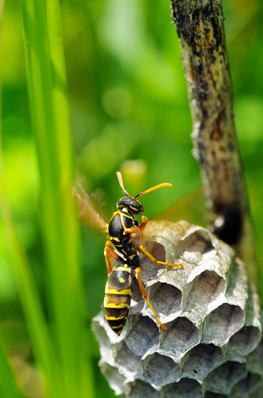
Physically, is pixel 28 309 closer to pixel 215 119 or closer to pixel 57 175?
pixel 57 175

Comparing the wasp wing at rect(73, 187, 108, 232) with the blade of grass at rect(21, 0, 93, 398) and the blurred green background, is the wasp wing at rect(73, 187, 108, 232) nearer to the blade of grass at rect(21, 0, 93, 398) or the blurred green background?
the blade of grass at rect(21, 0, 93, 398)

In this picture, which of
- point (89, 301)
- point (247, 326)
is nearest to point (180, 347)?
point (247, 326)

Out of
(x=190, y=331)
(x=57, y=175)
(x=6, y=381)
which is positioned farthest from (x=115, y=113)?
(x=6, y=381)

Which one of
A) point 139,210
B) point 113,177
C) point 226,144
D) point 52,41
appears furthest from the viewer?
point 113,177

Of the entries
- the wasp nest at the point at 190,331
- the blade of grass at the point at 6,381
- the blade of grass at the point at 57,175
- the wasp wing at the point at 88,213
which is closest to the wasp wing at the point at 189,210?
the wasp nest at the point at 190,331

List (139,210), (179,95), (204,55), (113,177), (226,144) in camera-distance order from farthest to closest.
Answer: (113,177) → (179,95) → (139,210) → (226,144) → (204,55)

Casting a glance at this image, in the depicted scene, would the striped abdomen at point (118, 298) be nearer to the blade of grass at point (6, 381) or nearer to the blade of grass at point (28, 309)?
the blade of grass at point (28, 309)

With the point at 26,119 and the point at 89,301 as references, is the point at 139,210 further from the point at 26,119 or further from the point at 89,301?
the point at 26,119
